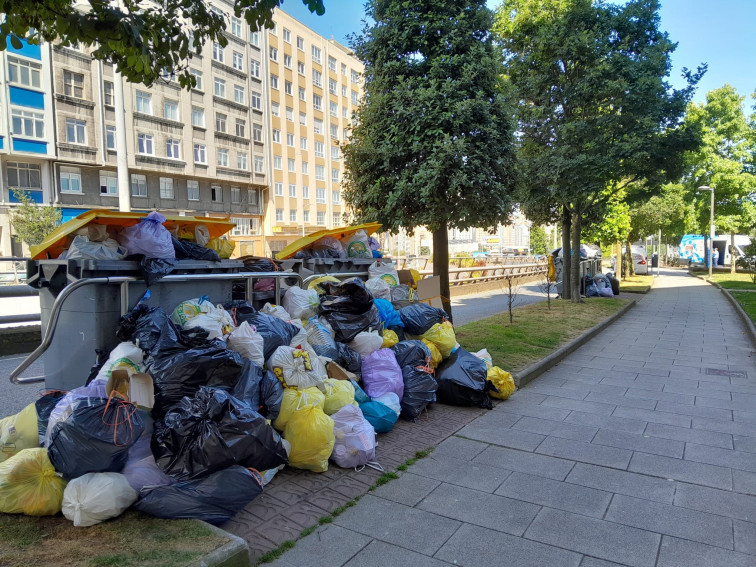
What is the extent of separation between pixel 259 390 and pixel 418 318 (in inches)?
103

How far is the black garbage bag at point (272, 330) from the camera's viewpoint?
4215 mm

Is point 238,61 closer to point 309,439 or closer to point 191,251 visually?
point 191,251

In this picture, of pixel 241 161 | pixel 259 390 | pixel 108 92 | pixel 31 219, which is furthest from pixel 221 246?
pixel 241 161

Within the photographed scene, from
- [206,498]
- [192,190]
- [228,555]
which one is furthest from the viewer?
[192,190]

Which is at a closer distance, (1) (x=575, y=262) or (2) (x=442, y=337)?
(2) (x=442, y=337)

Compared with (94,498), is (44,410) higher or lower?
higher

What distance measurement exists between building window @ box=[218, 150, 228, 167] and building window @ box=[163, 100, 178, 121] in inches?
172

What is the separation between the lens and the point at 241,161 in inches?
1703

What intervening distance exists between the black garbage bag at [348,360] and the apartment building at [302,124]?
3934 cm

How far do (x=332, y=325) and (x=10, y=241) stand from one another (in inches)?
1265

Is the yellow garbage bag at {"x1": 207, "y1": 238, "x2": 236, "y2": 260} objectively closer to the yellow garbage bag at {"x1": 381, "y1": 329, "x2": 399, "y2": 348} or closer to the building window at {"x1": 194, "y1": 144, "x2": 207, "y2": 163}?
the yellow garbage bag at {"x1": 381, "y1": 329, "x2": 399, "y2": 348}

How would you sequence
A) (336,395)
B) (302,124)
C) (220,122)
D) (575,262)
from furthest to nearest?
(302,124), (220,122), (575,262), (336,395)

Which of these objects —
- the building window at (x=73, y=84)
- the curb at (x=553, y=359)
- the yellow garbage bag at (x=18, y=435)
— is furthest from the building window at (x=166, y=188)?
Answer: the yellow garbage bag at (x=18, y=435)

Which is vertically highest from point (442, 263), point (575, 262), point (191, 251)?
point (191, 251)
